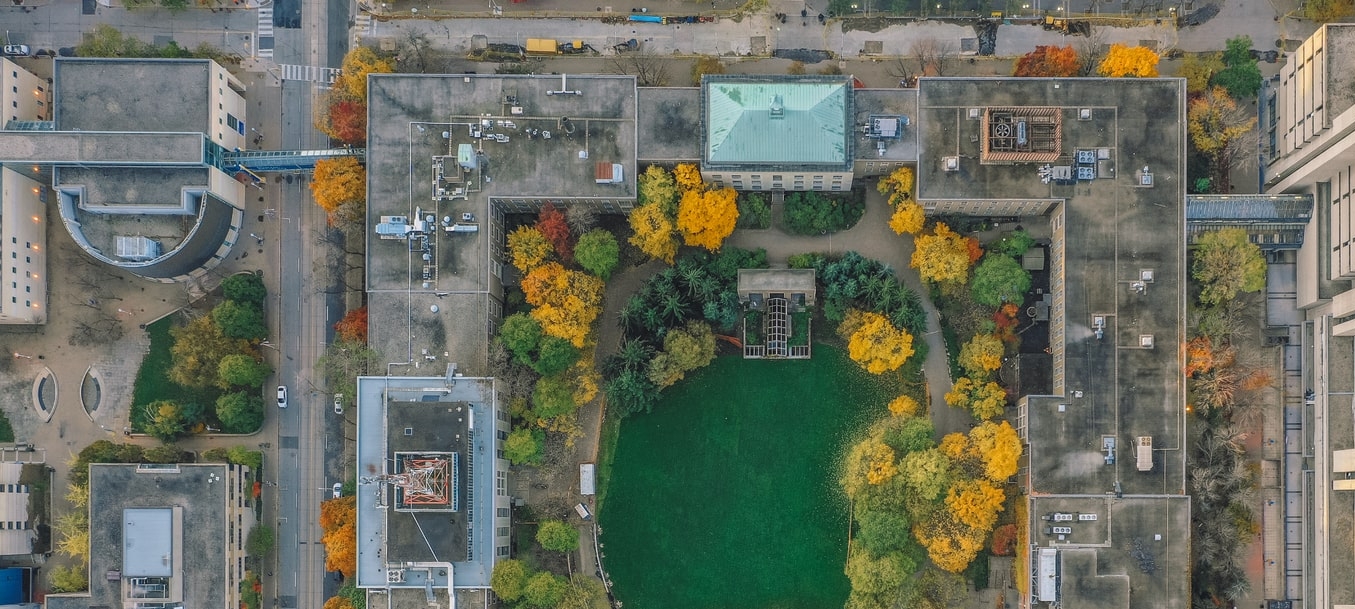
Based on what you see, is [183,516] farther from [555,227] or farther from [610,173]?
[610,173]

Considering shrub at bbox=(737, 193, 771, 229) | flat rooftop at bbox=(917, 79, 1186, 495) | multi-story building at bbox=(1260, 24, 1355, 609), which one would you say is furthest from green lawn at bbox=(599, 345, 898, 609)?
multi-story building at bbox=(1260, 24, 1355, 609)

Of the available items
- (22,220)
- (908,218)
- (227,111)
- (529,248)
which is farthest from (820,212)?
(22,220)

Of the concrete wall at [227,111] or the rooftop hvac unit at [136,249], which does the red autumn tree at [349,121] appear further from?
the rooftop hvac unit at [136,249]

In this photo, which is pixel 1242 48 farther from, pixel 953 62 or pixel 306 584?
pixel 306 584

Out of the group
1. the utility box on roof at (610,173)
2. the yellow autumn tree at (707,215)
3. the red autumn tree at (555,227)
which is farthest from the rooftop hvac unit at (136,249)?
the yellow autumn tree at (707,215)

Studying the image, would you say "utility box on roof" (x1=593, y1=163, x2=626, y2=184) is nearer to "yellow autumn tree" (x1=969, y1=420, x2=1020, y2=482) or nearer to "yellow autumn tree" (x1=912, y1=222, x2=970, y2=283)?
"yellow autumn tree" (x1=912, y1=222, x2=970, y2=283)

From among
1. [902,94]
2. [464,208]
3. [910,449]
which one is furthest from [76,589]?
[902,94]
